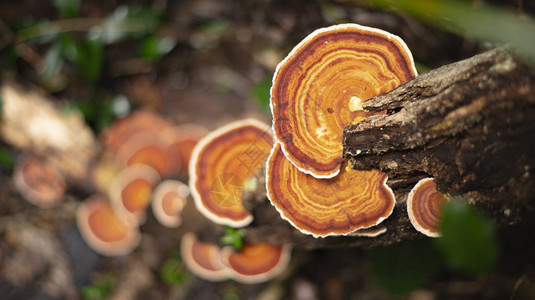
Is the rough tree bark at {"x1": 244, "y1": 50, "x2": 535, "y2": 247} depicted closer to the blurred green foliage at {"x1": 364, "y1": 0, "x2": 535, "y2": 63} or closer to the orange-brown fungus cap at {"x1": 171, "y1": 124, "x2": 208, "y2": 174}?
the blurred green foliage at {"x1": 364, "y1": 0, "x2": 535, "y2": 63}

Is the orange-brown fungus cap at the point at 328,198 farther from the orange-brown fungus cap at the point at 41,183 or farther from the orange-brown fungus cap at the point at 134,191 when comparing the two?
the orange-brown fungus cap at the point at 41,183

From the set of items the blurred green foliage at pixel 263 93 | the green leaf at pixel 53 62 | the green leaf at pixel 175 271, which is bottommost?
the green leaf at pixel 175 271

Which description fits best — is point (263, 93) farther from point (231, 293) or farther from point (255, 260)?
point (231, 293)

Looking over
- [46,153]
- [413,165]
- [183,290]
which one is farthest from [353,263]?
[46,153]

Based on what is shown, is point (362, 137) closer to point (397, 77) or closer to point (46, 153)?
point (397, 77)

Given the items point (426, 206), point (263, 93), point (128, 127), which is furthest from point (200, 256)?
point (426, 206)

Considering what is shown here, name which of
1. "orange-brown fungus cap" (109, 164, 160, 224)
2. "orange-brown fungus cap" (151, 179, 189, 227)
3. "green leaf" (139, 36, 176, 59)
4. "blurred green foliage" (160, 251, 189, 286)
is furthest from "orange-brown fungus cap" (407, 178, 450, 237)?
"green leaf" (139, 36, 176, 59)

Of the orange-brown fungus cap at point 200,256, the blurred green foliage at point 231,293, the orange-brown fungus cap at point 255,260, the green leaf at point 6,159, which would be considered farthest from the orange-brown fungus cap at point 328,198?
the green leaf at point 6,159

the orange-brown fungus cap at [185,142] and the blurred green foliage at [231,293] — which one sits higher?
the orange-brown fungus cap at [185,142]
